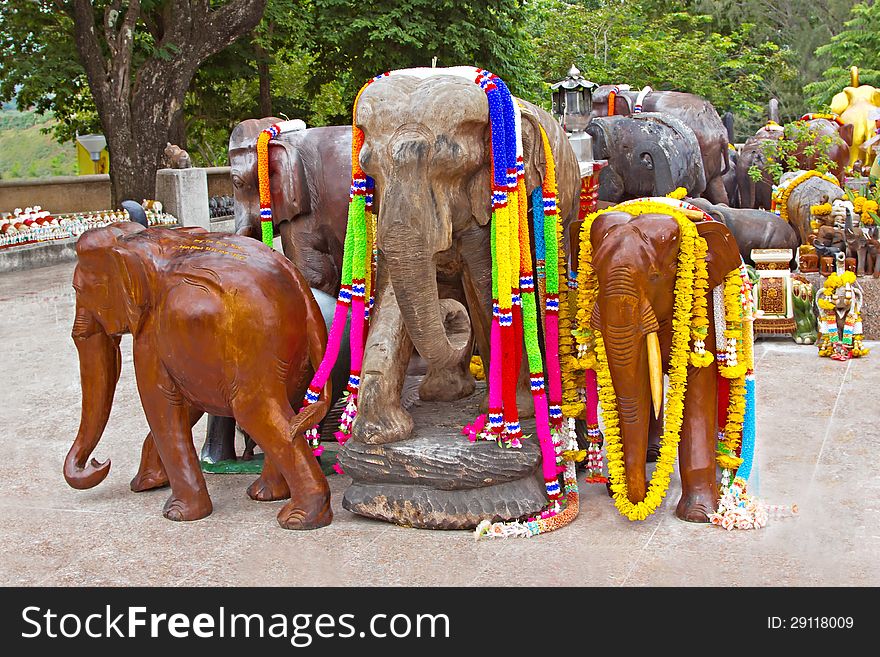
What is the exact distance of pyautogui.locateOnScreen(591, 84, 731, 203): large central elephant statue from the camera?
11.1 meters

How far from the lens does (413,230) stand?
420 centimetres

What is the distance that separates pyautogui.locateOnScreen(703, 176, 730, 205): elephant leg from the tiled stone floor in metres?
6.12

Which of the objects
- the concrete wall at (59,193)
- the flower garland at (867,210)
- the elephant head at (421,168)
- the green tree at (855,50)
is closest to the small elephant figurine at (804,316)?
the flower garland at (867,210)

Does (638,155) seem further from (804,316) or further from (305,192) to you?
(305,192)

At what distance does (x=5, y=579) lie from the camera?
414 cm

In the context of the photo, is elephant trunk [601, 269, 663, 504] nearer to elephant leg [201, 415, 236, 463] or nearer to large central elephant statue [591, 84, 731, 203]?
elephant leg [201, 415, 236, 463]

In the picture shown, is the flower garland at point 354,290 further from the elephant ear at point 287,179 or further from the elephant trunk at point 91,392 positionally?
the elephant ear at point 287,179

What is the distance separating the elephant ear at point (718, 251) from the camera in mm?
4340

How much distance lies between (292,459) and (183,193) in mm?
13603

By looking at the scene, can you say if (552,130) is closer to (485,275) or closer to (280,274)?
(485,275)

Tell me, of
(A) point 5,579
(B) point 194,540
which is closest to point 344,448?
(B) point 194,540

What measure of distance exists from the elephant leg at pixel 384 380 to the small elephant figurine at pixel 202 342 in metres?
0.19

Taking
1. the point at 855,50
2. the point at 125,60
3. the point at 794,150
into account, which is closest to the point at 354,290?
the point at 794,150

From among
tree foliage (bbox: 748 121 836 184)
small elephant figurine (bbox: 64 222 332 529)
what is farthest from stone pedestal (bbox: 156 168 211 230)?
small elephant figurine (bbox: 64 222 332 529)
